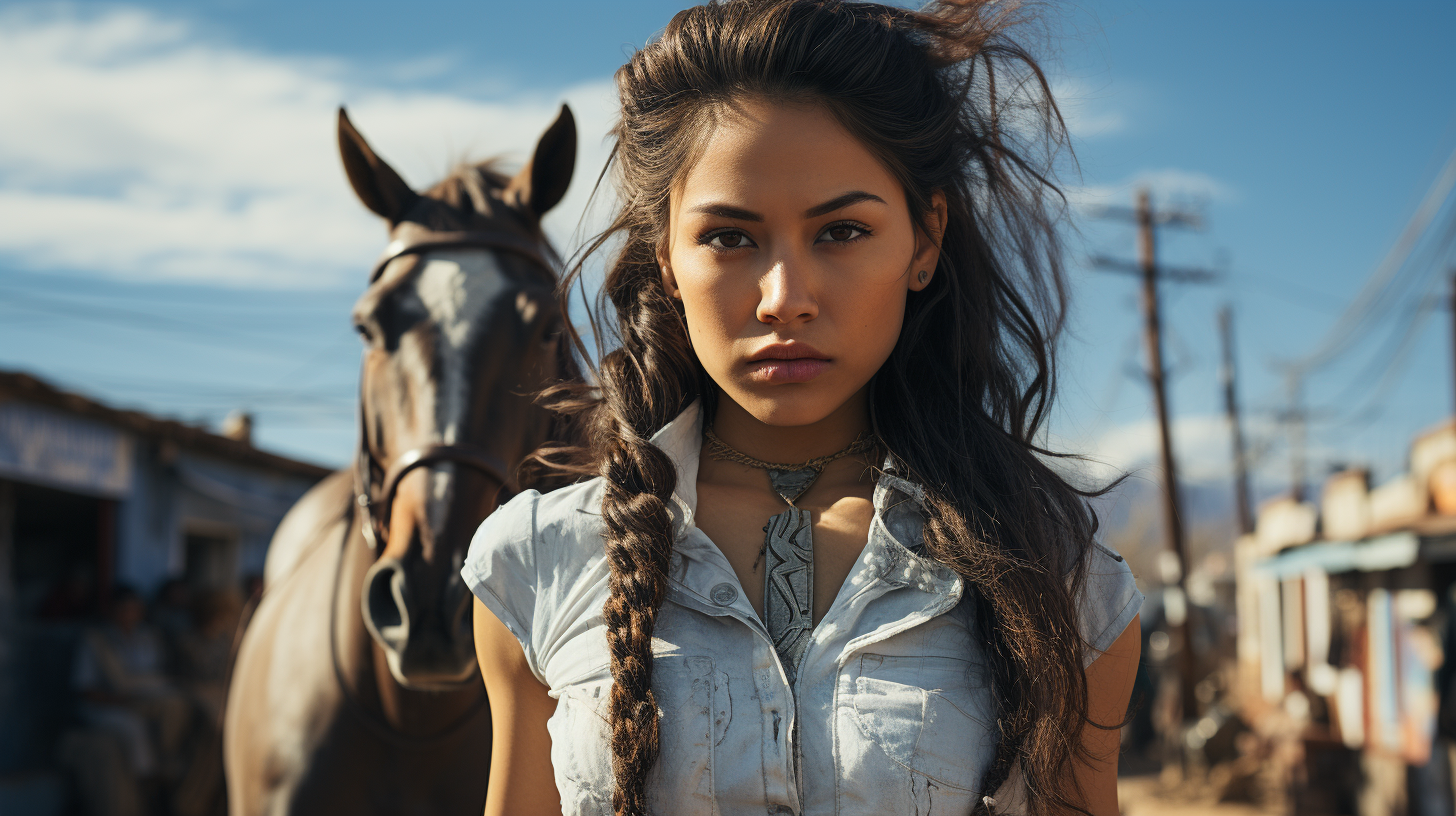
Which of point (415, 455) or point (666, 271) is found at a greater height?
point (666, 271)

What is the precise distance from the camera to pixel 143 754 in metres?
7.55

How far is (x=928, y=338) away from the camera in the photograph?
5.40 ft

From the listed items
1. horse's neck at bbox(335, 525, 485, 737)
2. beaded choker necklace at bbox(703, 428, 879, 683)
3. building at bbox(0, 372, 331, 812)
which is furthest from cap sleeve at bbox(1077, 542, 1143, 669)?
building at bbox(0, 372, 331, 812)

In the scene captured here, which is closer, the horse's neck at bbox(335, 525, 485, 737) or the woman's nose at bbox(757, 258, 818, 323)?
the woman's nose at bbox(757, 258, 818, 323)

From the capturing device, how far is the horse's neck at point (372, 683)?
8.19 feet

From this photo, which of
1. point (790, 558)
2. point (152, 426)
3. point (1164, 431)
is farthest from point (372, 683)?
point (1164, 431)

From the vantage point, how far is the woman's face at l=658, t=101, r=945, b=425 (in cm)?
142

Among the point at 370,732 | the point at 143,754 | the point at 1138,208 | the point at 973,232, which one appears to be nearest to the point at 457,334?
the point at 370,732

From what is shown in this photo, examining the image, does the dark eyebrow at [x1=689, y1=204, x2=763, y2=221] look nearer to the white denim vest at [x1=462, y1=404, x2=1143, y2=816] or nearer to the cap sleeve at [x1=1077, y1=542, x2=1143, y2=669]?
the white denim vest at [x1=462, y1=404, x2=1143, y2=816]

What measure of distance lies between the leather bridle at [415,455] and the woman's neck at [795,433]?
32.1 inches

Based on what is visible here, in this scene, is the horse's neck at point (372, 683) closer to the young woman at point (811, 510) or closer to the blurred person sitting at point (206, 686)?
the young woman at point (811, 510)

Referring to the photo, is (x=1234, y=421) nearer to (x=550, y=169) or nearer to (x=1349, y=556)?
(x=1349, y=556)

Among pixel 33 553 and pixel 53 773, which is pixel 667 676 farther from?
pixel 33 553

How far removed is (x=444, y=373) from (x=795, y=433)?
43.9 inches
